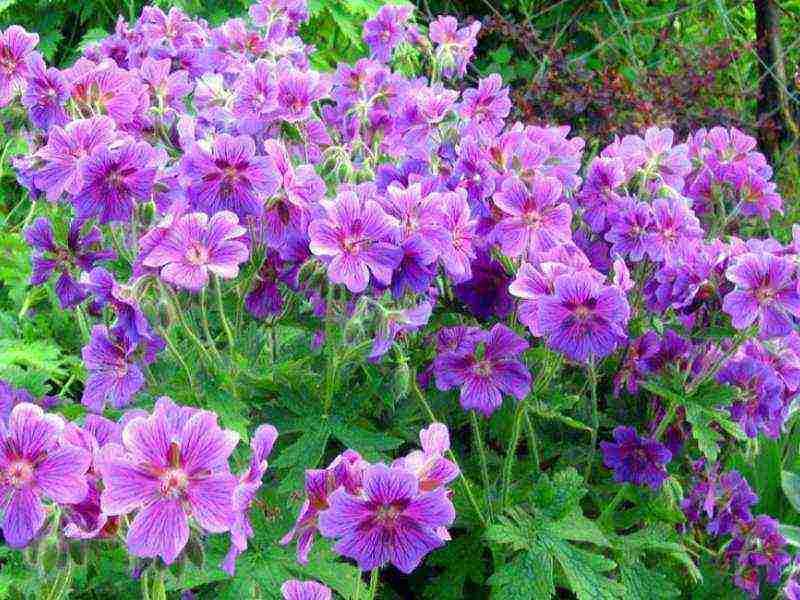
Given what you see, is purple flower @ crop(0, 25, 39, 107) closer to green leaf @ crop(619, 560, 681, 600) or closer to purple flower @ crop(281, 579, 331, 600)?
purple flower @ crop(281, 579, 331, 600)

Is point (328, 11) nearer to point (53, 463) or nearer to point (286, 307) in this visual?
point (286, 307)

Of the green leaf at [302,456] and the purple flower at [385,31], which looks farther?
the purple flower at [385,31]

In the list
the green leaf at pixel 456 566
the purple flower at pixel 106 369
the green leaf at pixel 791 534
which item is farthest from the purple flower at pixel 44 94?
the green leaf at pixel 791 534

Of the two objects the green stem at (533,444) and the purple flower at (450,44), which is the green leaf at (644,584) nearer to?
the green stem at (533,444)

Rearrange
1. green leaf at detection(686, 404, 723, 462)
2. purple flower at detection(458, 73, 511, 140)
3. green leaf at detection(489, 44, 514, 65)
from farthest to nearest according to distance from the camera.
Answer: green leaf at detection(489, 44, 514, 65) < purple flower at detection(458, 73, 511, 140) < green leaf at detection(686, 404, 723, 462)

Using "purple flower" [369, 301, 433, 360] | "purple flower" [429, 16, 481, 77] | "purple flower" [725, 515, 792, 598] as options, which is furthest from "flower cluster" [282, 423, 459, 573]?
"purple flower" [429, 16, 481, 77]
